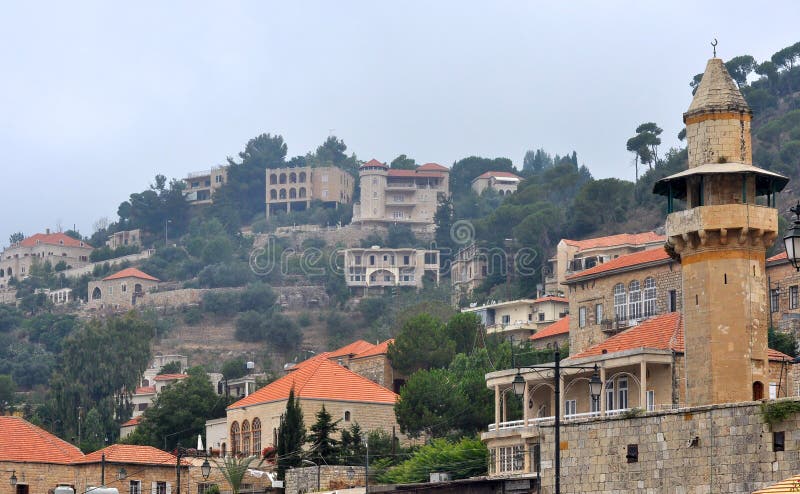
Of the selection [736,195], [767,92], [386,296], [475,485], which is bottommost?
[475,485]

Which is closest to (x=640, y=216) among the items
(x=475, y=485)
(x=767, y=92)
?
(x=767, y=92)

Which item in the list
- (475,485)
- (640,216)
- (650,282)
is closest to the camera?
(475,485)

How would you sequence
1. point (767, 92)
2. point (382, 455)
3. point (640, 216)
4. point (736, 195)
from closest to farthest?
point (736, 195)
point (382, 455)
point (640, 216)
point (767, 92)

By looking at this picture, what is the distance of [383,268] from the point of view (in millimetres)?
181750

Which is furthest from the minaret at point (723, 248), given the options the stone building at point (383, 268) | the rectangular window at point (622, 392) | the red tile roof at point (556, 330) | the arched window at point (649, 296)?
the stone building at point (383, 268)

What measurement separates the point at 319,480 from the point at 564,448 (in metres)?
19.0

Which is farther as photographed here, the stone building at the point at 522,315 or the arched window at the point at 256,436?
the stone building at the point at 522,315

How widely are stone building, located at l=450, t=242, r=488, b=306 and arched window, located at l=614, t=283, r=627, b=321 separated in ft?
230

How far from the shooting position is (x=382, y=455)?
66.9 m

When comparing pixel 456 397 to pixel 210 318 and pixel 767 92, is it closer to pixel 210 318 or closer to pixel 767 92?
pixel 767 92

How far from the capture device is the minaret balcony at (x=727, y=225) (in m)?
38.2

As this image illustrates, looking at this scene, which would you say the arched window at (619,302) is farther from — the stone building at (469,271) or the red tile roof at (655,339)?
the stone building at (469,271)

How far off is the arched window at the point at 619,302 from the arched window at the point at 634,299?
0.33 metres

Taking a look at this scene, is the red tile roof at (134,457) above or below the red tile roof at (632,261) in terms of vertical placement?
below
